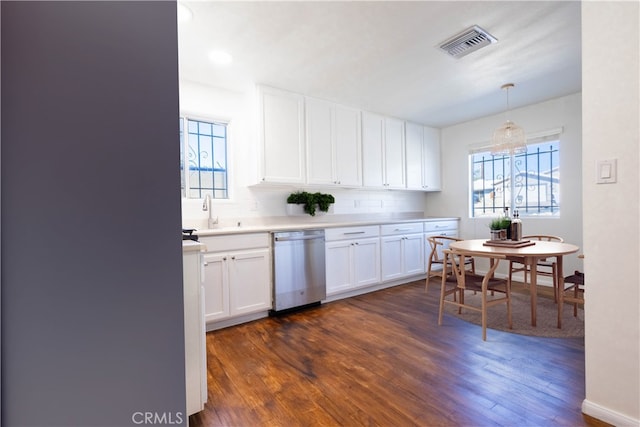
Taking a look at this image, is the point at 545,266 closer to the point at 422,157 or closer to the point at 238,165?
the point at 422,157

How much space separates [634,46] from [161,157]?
1934 mm

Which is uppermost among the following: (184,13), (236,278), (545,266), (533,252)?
(184,13)

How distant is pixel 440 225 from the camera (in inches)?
181

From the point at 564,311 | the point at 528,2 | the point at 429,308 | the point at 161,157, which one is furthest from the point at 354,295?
the point at 161,157

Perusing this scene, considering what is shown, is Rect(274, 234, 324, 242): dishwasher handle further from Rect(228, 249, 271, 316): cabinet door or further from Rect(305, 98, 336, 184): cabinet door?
Rect(305, 98, 336, 184): cabinet door

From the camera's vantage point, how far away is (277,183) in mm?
3344

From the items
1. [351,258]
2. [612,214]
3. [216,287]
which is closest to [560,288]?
Result: [612,214]

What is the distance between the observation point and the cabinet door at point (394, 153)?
433 cm

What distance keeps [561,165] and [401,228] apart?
211 cm

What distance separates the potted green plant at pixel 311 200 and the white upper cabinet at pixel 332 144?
19 centimetres

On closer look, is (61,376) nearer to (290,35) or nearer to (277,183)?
(290,35)

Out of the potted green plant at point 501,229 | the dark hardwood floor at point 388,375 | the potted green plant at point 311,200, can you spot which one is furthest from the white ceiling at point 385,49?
the dark hardwood floor at point 388,375

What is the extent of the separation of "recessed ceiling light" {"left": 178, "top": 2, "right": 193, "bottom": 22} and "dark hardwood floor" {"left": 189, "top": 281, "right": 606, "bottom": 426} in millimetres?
2328

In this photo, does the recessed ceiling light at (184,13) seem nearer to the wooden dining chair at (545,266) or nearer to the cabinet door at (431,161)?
the wooden dining chair at (545,266)
